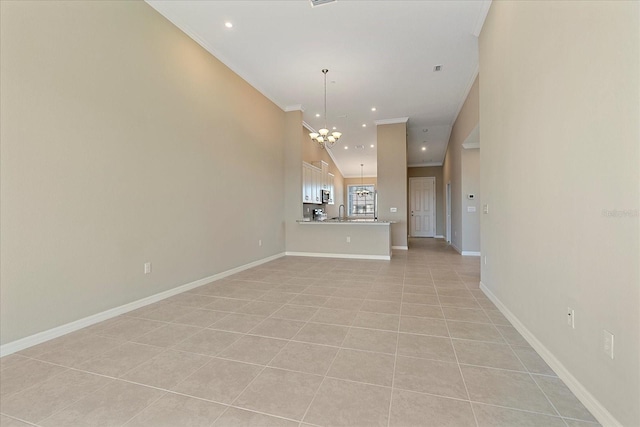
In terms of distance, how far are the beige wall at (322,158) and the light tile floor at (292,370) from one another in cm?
513

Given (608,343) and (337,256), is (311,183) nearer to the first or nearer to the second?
(337,256)

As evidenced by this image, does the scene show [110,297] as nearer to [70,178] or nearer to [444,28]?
[70,178]

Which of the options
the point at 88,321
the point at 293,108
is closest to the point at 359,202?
the point at 293,108

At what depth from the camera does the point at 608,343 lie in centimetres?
140

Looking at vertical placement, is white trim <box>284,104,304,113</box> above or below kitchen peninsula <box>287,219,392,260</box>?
above

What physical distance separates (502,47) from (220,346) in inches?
155

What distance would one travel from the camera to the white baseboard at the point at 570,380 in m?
1.39

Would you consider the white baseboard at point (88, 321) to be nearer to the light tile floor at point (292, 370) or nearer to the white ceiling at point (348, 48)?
the light tile floor at point (292, 370)

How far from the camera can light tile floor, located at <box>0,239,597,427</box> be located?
58.6 inches

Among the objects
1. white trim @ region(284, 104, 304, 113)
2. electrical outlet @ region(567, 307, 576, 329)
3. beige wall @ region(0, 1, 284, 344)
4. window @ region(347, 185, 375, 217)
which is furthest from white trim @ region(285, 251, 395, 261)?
window @ region(347, 185, 375, 217)

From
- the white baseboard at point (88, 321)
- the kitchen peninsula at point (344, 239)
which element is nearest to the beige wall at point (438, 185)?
the kitchen peninsula at point (344, 239)

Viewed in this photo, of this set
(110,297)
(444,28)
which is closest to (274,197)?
(110,297)

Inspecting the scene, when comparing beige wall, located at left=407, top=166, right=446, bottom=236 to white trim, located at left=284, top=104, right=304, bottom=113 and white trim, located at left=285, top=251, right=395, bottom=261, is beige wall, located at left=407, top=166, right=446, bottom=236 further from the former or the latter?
white trim, located at left=284, top=104, right=304, bottom=113

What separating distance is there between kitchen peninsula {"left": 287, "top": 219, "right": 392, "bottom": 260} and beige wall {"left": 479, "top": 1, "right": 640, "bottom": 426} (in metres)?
3.48
